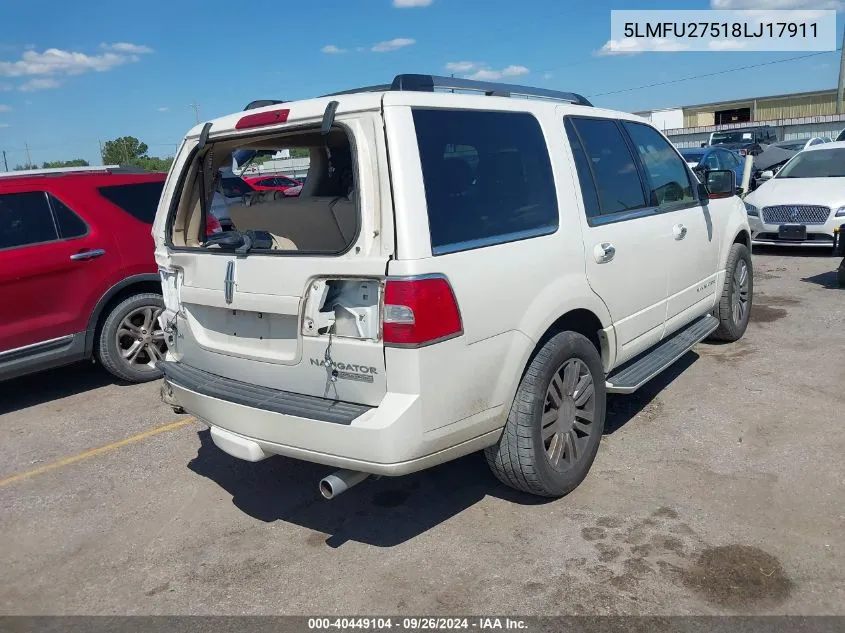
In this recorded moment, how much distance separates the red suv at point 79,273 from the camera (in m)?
5.56

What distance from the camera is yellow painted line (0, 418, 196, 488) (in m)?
4.62

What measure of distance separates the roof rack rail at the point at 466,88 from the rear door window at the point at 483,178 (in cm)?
18

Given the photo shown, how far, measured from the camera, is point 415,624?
2.92 m

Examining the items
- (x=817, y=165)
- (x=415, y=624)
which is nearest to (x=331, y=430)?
(x=415, y=624)

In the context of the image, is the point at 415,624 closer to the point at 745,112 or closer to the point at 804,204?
the point at 804,204

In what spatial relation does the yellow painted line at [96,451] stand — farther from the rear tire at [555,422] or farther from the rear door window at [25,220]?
the rear tire at [555,422]

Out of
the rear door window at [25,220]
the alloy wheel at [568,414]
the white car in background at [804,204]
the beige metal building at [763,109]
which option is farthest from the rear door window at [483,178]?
the beige metal building at [763,109]

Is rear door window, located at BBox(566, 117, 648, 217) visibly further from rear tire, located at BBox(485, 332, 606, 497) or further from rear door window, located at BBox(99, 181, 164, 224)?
rear door window, located at BBox(99, 181, 164, 224)

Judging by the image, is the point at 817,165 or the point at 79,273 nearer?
the point at 79,273

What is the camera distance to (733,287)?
613 centimetres

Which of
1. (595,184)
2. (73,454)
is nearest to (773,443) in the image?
(595,184)

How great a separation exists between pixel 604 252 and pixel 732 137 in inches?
1070

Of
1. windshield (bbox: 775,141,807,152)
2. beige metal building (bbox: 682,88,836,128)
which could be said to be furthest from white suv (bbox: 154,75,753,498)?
beige metal building (bbox: 682,88,836,128)

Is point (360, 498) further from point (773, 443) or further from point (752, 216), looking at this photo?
point (752, 216)
